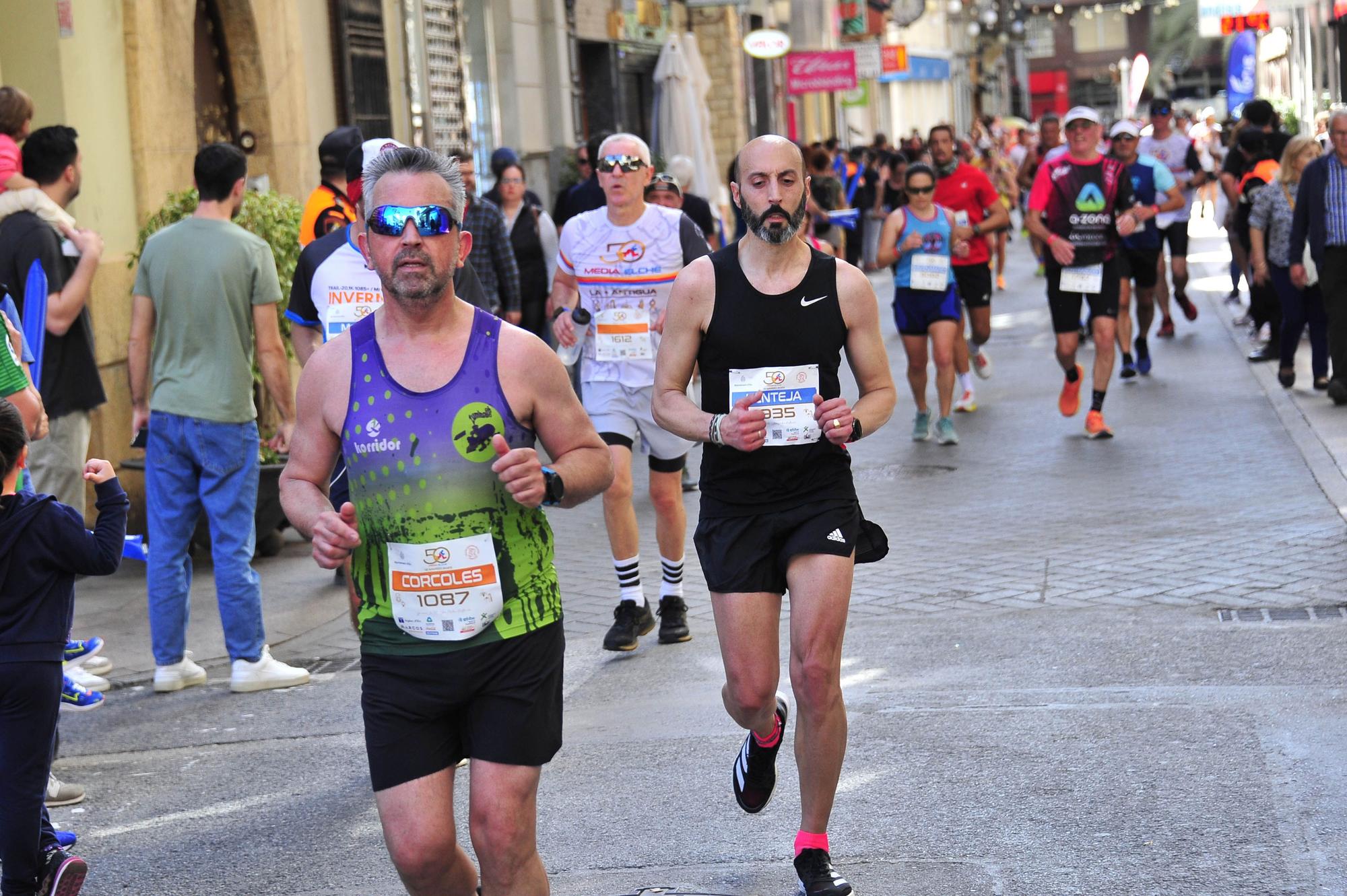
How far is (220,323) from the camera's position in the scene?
6.94 metres

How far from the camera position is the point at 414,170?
375 cm

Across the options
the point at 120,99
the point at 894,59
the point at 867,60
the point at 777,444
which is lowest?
the point at 777,444

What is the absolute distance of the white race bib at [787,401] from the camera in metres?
4.64

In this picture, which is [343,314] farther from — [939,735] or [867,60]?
[867,60]

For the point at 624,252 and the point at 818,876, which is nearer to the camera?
the point at 818,876

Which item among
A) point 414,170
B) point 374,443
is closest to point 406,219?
point 414,170

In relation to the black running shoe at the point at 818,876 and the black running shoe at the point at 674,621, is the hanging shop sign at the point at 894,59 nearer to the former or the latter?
the black running shoe at the point at 674,621

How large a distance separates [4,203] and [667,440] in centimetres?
272

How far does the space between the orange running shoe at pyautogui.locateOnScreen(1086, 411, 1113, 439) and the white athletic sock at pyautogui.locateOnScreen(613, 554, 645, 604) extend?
5284 millimetres

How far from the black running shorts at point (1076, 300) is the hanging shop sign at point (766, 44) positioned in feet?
60.5

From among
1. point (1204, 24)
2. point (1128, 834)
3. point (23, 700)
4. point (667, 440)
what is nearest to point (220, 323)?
point (667, 440)

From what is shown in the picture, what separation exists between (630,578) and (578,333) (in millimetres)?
1086

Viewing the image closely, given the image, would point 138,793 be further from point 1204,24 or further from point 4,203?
point 1204,24

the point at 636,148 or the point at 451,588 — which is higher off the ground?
the point at 636,148
